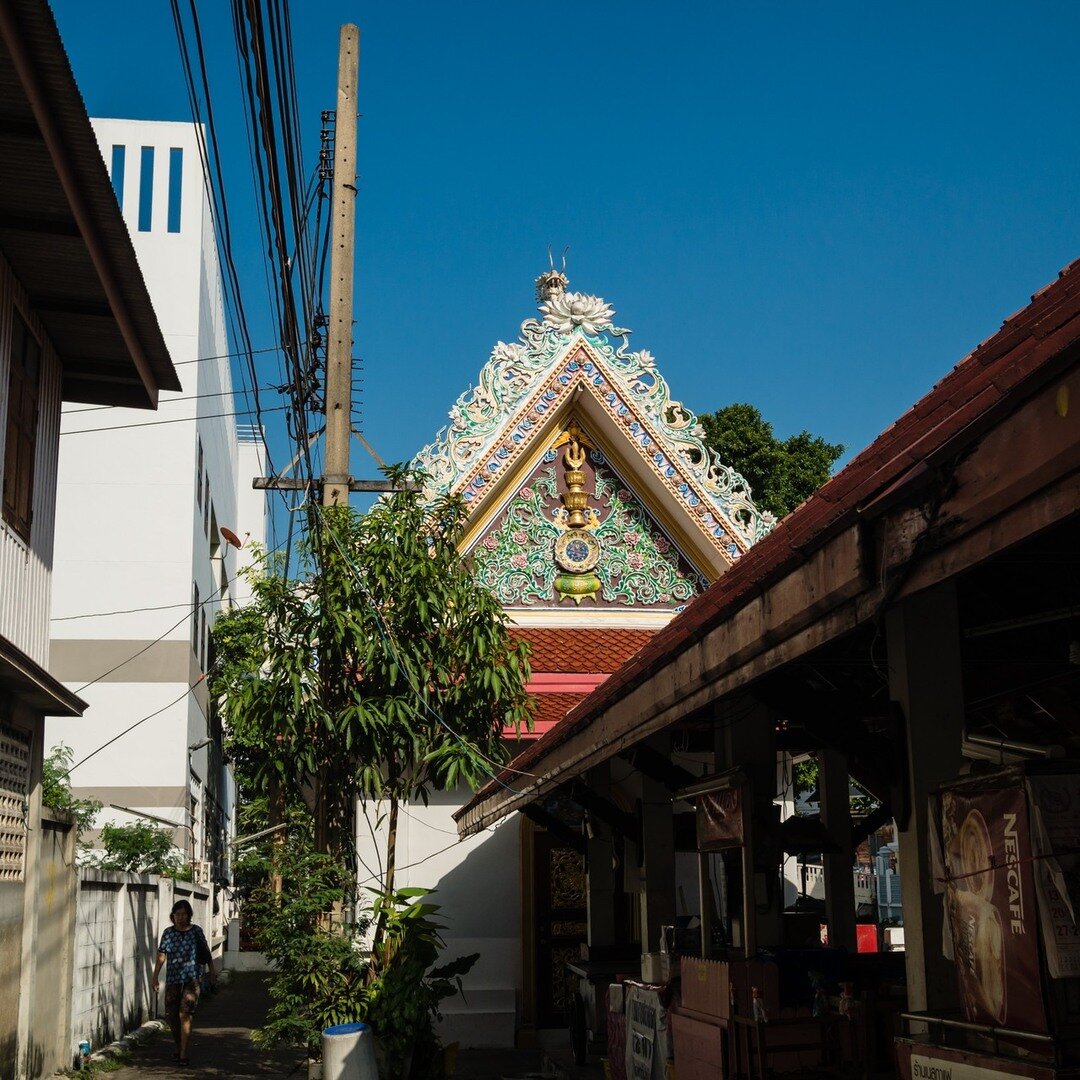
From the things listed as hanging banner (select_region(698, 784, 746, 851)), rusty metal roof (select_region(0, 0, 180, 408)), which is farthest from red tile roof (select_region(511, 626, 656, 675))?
hanging banner (select_region(698, 784, 746, 851))

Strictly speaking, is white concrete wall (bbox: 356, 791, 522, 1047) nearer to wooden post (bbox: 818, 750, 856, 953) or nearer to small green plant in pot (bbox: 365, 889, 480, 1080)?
small green plant in pot (bbox: 365, 889, 480, 1080)

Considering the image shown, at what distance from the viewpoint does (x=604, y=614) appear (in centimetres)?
1788

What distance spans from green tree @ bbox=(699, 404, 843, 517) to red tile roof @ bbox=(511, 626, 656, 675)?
12529 mm

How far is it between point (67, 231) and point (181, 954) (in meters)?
7.80

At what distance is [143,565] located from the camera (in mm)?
28109

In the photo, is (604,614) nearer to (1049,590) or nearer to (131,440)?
(1049,590)

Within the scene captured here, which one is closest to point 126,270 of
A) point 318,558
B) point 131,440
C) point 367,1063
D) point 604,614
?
point 318,558

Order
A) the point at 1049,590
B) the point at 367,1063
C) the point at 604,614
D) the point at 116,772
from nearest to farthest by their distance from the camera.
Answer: the point at 1049,590 → the point at 367,1063 → the point at 604,614 → the point at 116,772

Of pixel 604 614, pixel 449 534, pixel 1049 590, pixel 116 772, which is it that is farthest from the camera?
pixel 116 772

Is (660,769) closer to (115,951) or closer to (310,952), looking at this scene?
(310,952)

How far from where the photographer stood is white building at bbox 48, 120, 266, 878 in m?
27.6

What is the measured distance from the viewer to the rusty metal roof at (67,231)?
8.09 meters

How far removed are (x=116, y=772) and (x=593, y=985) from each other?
17.3 metres

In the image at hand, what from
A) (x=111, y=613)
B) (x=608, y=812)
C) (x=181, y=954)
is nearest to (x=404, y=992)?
(x=608, y=812)
